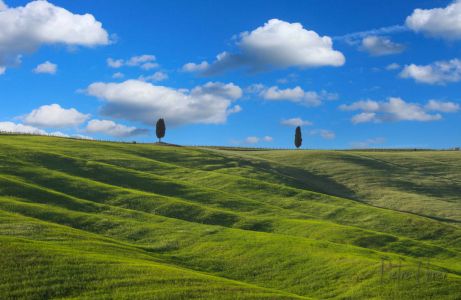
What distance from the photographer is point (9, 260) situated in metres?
30.3

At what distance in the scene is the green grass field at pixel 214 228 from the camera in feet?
103

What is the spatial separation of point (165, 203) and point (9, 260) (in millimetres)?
29192

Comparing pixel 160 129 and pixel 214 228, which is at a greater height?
pixel 160 129

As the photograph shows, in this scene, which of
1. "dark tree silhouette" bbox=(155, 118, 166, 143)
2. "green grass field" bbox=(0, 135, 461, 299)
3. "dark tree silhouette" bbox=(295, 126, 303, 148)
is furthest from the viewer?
"dark tree silhouette" bbox=(295, 126, 303, 148)

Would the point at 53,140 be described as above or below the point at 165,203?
above

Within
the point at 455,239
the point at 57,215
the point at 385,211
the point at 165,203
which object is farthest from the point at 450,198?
the point at 57,215

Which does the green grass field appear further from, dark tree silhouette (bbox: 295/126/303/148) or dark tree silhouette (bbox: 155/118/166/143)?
dark tree silhouette (bbox: 295/126/303/148)

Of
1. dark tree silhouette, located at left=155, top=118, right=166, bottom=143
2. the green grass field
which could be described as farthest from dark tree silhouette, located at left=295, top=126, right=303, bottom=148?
the green grass field

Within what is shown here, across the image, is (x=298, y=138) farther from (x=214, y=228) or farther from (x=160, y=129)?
(x=214, y=228)

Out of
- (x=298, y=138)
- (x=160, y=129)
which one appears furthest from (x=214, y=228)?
(x=298, y=138)

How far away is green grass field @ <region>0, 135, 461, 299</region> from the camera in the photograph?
31.3 meters

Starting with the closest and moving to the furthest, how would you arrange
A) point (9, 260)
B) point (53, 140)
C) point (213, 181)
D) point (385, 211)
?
1. point (9, 260)
2. point (385, 211)
3. point (213, 181)
4. point (53, 140)

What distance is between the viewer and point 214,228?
5069 centimetres

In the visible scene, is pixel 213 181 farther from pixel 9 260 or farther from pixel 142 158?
pixel 9 260
